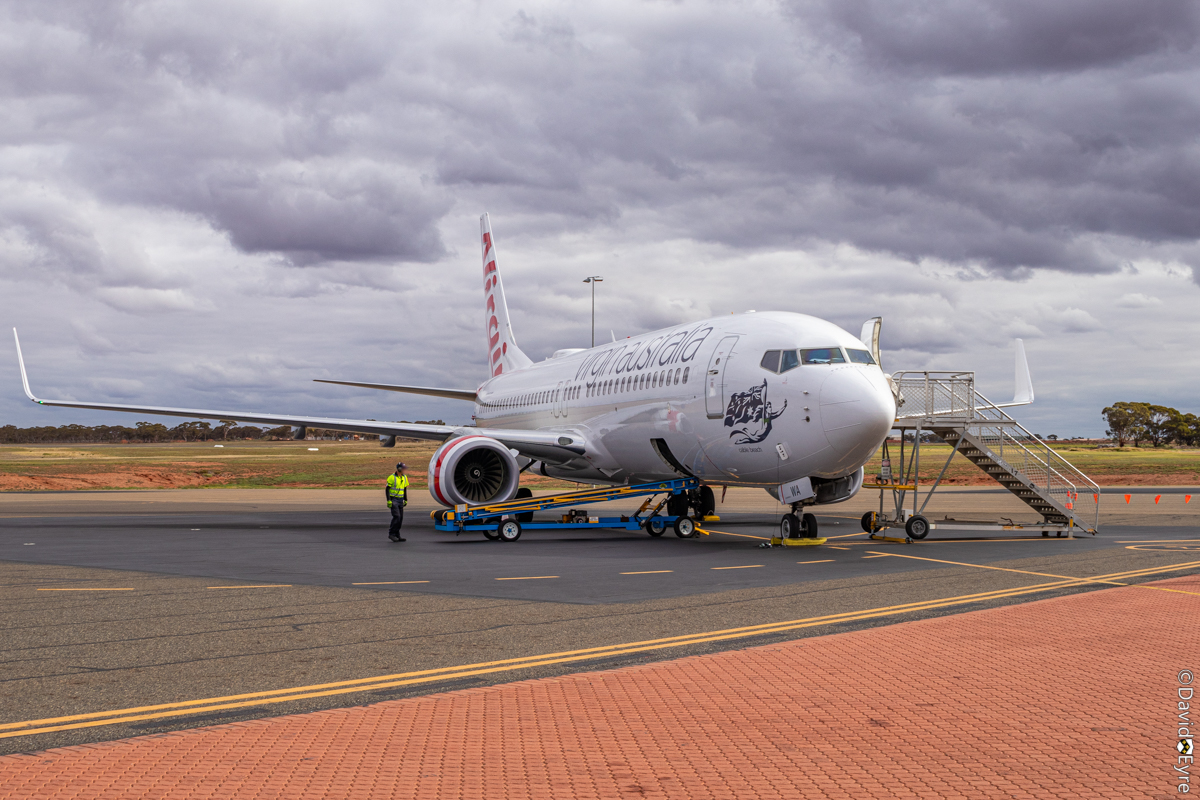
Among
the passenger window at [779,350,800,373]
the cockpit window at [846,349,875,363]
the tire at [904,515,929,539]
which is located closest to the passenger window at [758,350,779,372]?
the passenger window at [779,350,800,373]

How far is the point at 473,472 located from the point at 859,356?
945cm

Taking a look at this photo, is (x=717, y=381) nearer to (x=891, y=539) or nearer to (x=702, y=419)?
(x=702, y=419)

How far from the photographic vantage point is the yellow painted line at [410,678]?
591cm

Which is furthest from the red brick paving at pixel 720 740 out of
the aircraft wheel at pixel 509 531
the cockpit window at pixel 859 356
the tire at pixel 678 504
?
the tire at pixel 678 504

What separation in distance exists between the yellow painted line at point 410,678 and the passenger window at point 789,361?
6640 millimetres

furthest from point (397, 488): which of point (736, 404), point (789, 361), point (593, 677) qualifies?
point (593, 677)

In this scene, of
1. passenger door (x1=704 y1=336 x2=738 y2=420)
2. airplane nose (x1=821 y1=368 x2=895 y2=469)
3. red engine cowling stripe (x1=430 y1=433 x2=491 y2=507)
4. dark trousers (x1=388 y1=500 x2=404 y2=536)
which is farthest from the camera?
red engine cowling stripe (x1=430 y1=433 x2=491 y2=507)

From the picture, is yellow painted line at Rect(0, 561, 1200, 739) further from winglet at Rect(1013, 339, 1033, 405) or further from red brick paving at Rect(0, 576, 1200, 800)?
winglet at Rect(1013, 339, 1033, 405)

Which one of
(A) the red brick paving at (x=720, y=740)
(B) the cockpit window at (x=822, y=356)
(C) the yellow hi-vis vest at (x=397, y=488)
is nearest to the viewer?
(A) the red brick paving at (x=720, y=740)

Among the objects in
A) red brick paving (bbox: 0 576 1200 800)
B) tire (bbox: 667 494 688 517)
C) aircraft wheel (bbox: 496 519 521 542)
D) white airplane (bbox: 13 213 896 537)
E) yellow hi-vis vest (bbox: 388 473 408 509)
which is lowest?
aircraft wheel (bbox: 496 519 521 542)

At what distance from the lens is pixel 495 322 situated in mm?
37219

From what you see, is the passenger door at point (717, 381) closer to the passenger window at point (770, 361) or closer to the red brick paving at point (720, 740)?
the passenger window at point (770, 361)

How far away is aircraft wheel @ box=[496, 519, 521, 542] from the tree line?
142260 millimetres

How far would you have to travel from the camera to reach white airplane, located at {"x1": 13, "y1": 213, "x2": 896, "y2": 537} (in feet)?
54.1
